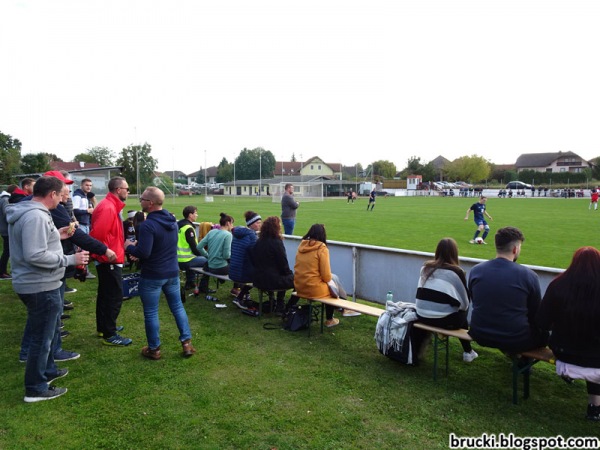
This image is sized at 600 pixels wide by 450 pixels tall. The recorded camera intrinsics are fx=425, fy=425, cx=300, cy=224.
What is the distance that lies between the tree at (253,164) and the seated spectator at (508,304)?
100072 mm

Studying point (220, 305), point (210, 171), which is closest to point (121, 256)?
point (220, 305)

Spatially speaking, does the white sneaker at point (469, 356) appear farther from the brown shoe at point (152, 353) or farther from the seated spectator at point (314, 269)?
the brown shoe at point (152, 353)

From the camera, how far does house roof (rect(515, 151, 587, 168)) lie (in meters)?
108

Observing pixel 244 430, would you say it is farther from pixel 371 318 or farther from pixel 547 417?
pixel 371 318

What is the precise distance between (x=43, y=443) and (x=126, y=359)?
1.67 metres

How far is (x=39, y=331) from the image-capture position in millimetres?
3918

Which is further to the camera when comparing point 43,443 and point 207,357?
point 207,357

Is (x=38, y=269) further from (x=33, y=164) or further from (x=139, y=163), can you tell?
(x=139, y=163)

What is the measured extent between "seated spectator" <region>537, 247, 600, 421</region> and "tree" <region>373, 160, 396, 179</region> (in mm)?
109580

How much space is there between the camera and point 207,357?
505 centimetres

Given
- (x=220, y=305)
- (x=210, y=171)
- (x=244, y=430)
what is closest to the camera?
(x=244, y=430)

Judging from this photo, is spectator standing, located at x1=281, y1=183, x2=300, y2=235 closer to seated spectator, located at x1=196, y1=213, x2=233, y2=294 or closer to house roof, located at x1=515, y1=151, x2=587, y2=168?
seated spectator, located at x1=196, y1=213, x2=233, y2=294

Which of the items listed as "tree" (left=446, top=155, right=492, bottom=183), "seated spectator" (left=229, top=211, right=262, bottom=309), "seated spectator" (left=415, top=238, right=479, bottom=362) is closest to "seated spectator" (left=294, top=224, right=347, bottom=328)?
"seated spectator" (left=229, top=211, right=262, bottom=309)

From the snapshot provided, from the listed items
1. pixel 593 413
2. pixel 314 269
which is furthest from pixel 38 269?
pixel 593 413
